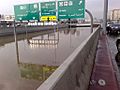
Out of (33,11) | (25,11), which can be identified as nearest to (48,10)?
(33,11)

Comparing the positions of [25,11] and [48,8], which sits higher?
[48,8]

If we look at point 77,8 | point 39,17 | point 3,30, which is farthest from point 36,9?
point 77,8

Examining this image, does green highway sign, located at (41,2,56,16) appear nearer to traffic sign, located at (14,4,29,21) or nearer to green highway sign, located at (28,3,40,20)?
green highway sign, located at (28,3,40,20)

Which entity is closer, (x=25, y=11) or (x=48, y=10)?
(x=25, y=11)

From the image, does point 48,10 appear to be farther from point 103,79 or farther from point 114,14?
point 114,14

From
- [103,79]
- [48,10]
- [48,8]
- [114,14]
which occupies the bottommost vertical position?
[103,79]

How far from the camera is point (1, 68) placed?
26.2 feet

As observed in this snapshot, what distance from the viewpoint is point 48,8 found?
94.1 feet

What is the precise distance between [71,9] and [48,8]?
6015mm

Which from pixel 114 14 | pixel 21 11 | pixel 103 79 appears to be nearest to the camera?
pixel 103 79

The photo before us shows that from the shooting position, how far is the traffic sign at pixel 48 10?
92.1ft

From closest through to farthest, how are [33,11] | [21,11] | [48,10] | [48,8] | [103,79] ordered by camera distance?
[103,79], [21,11], [33,11], [48,8], [48,10]

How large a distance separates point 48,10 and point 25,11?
11.1ft

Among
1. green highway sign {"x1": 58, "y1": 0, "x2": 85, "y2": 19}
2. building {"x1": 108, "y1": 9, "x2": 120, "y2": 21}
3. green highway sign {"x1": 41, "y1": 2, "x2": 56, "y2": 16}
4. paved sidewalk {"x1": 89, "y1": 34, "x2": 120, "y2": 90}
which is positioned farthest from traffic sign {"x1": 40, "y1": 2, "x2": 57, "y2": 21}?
building {"x1": 108, "y1": 9, "x2": 120, "y2": 21}
